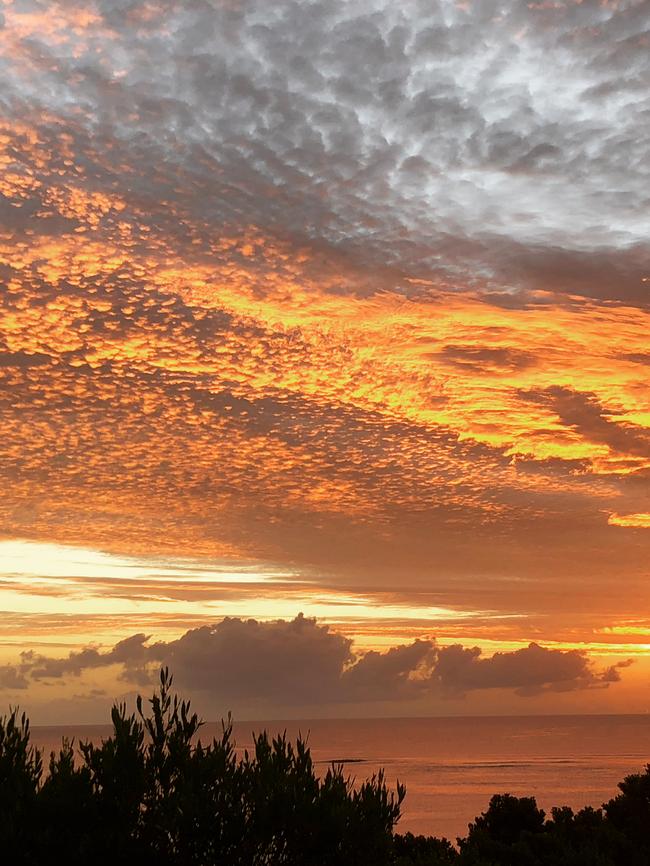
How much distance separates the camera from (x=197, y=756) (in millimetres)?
19344

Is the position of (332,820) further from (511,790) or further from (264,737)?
(511,790)

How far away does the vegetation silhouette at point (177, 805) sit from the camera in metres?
18.1

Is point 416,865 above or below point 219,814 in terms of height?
below

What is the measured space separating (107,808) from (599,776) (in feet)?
621

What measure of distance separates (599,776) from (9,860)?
190513mm

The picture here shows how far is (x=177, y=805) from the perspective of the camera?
18.3 metres

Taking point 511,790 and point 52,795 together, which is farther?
point 511,790

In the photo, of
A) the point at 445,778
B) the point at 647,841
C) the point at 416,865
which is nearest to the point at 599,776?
the point at 445,778

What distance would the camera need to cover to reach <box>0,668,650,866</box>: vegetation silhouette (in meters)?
18.1

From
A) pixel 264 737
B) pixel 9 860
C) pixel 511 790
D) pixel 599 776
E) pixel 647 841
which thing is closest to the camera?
pixel 9 860

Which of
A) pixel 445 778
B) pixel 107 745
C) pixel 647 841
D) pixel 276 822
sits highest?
pixel 107 745

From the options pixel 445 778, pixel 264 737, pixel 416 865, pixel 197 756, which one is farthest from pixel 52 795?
pixel 445 778

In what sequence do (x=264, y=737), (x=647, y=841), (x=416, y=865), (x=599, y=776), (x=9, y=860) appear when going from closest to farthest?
(x=9, y=860) < (x=264, y=737) < (x=416, y=865) < (x=647, y=841) < (x=599, y=776)

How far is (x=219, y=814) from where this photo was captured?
61.5 feet
